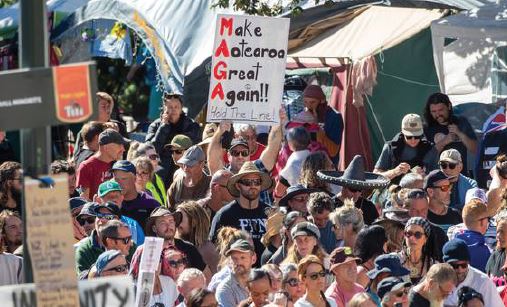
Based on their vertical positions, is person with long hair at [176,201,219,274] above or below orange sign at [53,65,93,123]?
below

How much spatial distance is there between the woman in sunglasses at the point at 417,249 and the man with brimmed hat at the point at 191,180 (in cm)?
287

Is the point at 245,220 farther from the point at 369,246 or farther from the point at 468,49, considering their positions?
the point at 468,49

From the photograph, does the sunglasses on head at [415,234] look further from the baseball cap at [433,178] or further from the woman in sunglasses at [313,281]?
the baseball cap at [433,178]

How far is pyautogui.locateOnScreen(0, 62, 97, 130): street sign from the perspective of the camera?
6.54 m

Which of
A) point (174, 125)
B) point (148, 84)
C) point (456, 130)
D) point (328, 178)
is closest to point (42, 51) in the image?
point (328, 178)

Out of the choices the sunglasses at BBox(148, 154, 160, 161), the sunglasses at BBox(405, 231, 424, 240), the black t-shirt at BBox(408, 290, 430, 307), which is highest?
the sunglasses at BBox(148, 154, 160, 161)

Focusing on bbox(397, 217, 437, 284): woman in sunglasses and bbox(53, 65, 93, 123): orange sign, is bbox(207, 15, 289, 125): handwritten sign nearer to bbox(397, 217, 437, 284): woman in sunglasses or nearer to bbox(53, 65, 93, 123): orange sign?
bbox(397, 217, 437, 284): woman in sunglasses

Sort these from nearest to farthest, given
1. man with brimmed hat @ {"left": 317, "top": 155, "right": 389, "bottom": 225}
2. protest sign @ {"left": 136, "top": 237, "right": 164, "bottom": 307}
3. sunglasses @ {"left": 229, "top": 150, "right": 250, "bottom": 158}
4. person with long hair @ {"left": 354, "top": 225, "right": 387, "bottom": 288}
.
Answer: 1. protest sign @ {"left": 136, "top": 237, "right": 164, "bottom": 307}
2. person with long hair @ {"left": 354, "top": 225, "right": 387, "bottom": 288}
3. man with brimmed hat @ {"left": 317, "top": 155, "right": 389, "bottom": 225}
4. sunglasses @ {"left": 229, "top": 150, "right": 250, "bottom": 158}

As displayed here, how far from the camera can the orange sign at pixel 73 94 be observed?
6535 mm

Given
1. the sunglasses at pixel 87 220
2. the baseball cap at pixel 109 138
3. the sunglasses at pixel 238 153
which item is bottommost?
the sunglasses at pixel 87 220

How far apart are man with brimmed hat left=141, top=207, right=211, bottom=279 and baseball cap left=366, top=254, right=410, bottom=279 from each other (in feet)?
4.61

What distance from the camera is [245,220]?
12773mm

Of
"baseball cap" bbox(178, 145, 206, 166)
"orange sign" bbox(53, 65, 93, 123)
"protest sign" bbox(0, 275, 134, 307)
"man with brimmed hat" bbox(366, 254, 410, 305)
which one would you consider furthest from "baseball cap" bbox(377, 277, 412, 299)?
"orange sign" bbox(53, 65, 93, 123)

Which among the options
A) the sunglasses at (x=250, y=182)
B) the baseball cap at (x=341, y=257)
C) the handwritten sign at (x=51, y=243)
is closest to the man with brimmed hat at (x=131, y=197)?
the sunglasses at (x=250, y=182)
